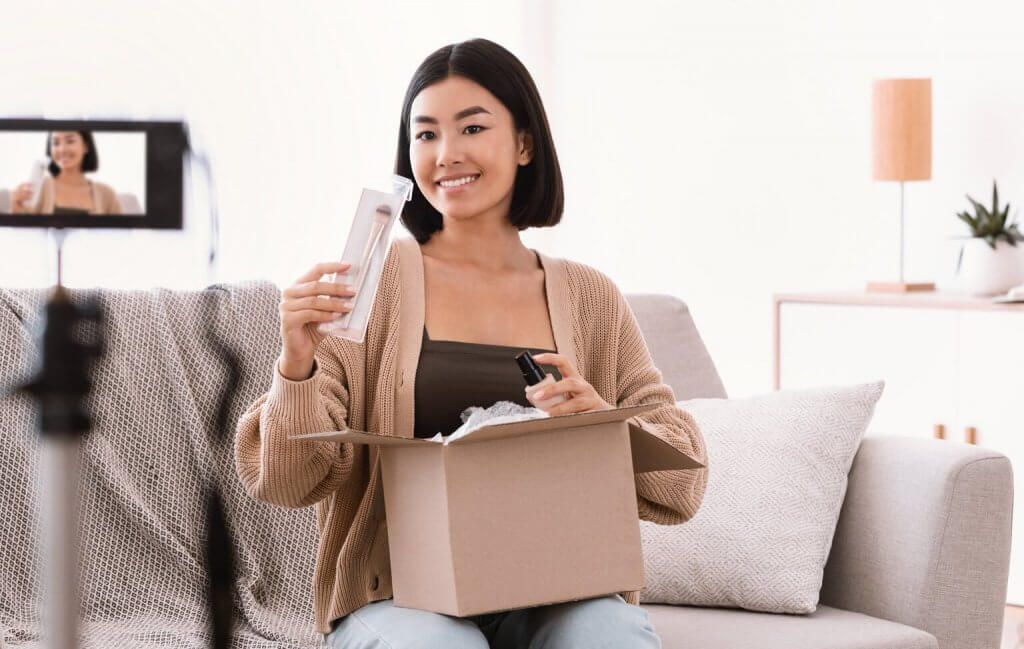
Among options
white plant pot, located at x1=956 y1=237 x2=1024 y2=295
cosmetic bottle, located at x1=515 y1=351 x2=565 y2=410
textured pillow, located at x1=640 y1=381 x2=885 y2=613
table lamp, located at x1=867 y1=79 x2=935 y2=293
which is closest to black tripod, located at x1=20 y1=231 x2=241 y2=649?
cosmetic bottle, located at x1=515 y1=351 x2=565 y2=410

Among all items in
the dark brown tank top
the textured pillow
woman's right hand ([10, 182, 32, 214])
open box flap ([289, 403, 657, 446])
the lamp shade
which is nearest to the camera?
woman's right hand ([10, 182, 32, 214])

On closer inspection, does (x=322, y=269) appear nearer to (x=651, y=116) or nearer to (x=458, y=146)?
(x=458, y=146)

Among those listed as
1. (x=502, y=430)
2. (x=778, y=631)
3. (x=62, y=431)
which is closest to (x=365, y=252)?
(x=502, y=430)

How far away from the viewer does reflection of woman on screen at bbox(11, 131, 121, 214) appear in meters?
0.47

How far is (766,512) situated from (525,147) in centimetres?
65

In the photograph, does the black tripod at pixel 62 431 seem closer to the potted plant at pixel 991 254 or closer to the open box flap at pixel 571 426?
the open box flap at pixel 571 426

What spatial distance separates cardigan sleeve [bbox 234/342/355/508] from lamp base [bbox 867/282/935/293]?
7.40 feet

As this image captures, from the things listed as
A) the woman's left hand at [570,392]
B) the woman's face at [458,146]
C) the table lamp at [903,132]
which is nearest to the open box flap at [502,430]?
the woman's left hand at [570,392]

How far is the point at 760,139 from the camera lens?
3.89 m

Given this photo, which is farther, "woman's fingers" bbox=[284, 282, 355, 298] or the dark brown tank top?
the dark brown tank top

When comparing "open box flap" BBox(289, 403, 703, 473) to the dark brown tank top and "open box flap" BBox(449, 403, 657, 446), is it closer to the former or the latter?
"open box flap" BBox(449, 403, 657, 446)

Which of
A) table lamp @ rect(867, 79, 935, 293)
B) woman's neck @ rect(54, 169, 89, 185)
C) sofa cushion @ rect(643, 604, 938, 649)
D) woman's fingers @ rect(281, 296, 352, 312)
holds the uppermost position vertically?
table lamp @ rect(867, 79, 935, 293)

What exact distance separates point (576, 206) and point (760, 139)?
2.48 feet

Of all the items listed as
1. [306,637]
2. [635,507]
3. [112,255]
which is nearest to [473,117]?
[635,507]
